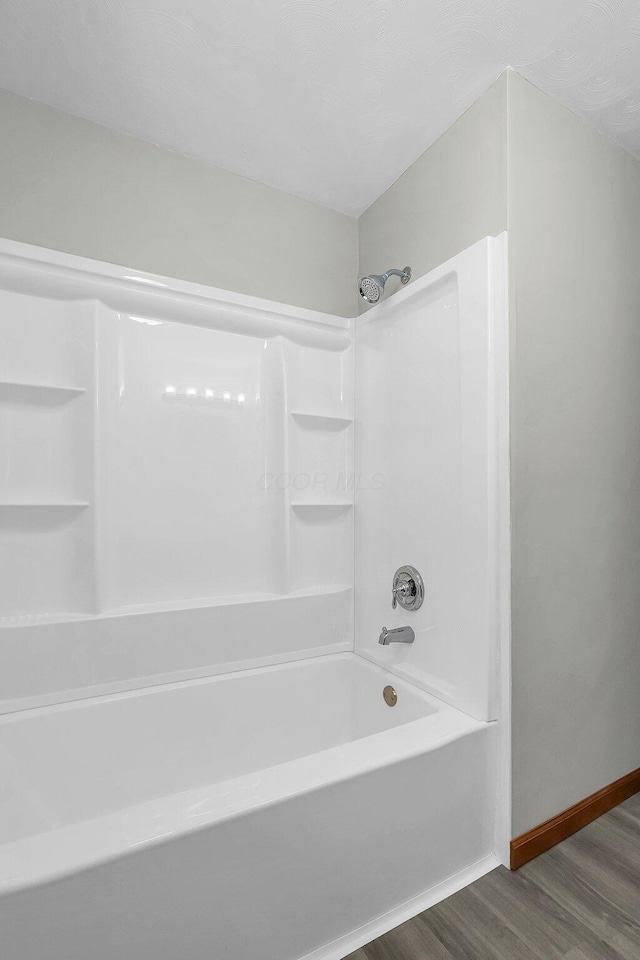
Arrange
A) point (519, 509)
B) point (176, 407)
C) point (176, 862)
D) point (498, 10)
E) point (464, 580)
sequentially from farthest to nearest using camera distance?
1. point (176, 407)
2. point (464, 580)
3. point (519, 509)
4. point (498, 10)
5. point (176, 862)

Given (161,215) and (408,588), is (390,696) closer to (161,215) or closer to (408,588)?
(408,588)

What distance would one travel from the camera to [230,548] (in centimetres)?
206

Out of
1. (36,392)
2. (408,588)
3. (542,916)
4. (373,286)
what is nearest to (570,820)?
(542,916)

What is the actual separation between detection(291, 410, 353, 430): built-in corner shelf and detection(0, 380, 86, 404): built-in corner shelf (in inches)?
33.3

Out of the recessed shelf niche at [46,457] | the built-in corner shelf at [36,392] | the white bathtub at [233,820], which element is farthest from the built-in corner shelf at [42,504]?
A: the white bathtub at [233,820]

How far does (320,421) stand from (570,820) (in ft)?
5.63

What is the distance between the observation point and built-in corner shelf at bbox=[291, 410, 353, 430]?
2.21 metres

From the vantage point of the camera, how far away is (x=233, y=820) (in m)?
1.17

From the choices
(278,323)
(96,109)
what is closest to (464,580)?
(278,323)

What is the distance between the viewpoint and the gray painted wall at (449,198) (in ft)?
5.58

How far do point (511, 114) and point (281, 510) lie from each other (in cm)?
159

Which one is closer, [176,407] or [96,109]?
[96,109]

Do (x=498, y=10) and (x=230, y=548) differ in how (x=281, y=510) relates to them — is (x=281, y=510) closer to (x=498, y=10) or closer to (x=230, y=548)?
(x=230, y=548)

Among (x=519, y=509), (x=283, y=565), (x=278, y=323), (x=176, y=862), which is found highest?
(x=278, y=323)
